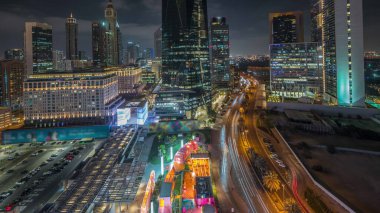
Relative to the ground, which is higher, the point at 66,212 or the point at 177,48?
the point at 177,48

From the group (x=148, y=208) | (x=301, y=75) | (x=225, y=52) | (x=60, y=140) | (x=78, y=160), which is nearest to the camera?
(x=148, y=208)

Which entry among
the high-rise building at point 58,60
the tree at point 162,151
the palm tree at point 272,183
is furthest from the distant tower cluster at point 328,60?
the high-rise building at point 58,60

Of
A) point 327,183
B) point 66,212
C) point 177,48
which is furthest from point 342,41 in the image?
point 66,212

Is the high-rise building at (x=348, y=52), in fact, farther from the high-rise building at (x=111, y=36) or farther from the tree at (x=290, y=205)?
the high-rise building at (x=111, y=36)

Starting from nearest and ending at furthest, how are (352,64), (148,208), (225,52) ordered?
(148,208) → (352,64) → (225,52)

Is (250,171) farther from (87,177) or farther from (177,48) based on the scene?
(177,48)

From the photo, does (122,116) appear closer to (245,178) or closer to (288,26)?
(245,178)
